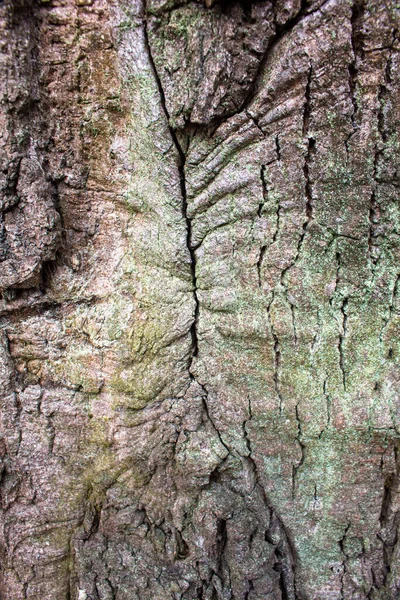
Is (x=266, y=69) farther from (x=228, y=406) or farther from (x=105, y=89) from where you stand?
(x=228, y=406)

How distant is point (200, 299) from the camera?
1334mm

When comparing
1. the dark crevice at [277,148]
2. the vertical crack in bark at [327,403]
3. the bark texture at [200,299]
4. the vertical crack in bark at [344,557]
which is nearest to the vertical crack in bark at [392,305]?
the bark texture at [200,299]

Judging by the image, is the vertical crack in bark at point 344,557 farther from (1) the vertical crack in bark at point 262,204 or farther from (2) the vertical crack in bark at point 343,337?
(1) the vertical crack in bark at point 262,204

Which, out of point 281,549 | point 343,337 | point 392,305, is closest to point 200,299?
point 343,337

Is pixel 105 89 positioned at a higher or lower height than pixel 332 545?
higher

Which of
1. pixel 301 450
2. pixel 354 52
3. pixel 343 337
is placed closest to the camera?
pixel 354 52

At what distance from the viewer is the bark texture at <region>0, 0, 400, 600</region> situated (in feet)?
3.65

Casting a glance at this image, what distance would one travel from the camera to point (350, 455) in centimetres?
134

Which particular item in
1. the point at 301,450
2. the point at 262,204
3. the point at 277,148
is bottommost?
the point at 301,450

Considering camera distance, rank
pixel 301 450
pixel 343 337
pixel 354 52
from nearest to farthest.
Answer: pixel 354 52, pixel 343 337, pixel 301 450

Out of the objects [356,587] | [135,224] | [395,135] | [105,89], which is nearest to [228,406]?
[135,224]

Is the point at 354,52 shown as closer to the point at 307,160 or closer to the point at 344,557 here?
the point at 307,160

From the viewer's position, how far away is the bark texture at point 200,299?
1.11m

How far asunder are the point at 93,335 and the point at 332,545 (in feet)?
3.35
